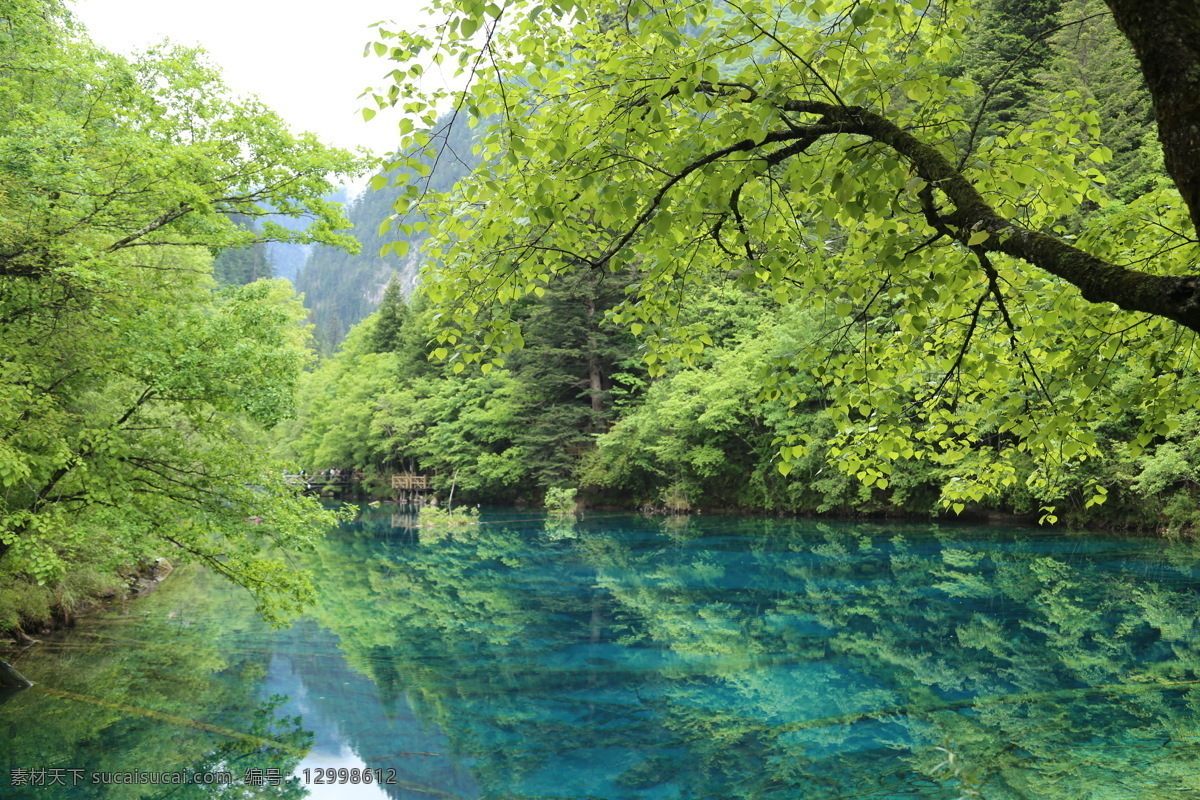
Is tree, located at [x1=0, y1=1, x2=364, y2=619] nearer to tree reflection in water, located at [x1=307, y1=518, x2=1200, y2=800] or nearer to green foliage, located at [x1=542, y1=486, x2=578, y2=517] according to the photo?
tree reflection in water, located at [x1=307, y1=518, x2=1200, y2=800]

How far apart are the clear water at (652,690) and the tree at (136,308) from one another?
62.5 inches

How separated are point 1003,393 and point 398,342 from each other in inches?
2043

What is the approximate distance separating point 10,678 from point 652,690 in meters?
7.42

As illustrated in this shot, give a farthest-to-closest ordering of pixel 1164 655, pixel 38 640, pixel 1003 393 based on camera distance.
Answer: pixel 38 640
pixel 1164 655
pixel 1003 393

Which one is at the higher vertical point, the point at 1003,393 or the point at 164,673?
the point at 1003,393

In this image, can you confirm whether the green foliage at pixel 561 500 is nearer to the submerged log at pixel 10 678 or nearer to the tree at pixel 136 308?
the tree at pixel 136 308

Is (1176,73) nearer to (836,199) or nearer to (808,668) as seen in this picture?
(836,199)

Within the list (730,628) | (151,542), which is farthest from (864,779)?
(151,542)

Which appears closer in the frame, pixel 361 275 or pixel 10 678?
pixel 10 678

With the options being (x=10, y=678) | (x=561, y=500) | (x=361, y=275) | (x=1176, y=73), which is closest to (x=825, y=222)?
(x=1176, y=73)

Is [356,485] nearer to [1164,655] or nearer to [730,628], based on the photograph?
[730,628]

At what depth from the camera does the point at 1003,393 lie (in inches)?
214

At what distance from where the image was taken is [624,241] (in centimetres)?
358

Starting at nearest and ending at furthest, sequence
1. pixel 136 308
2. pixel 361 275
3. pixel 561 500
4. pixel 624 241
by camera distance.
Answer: pixel 624 241 → pixel 136 308 → pixel 561 500 → pixel 361 275
